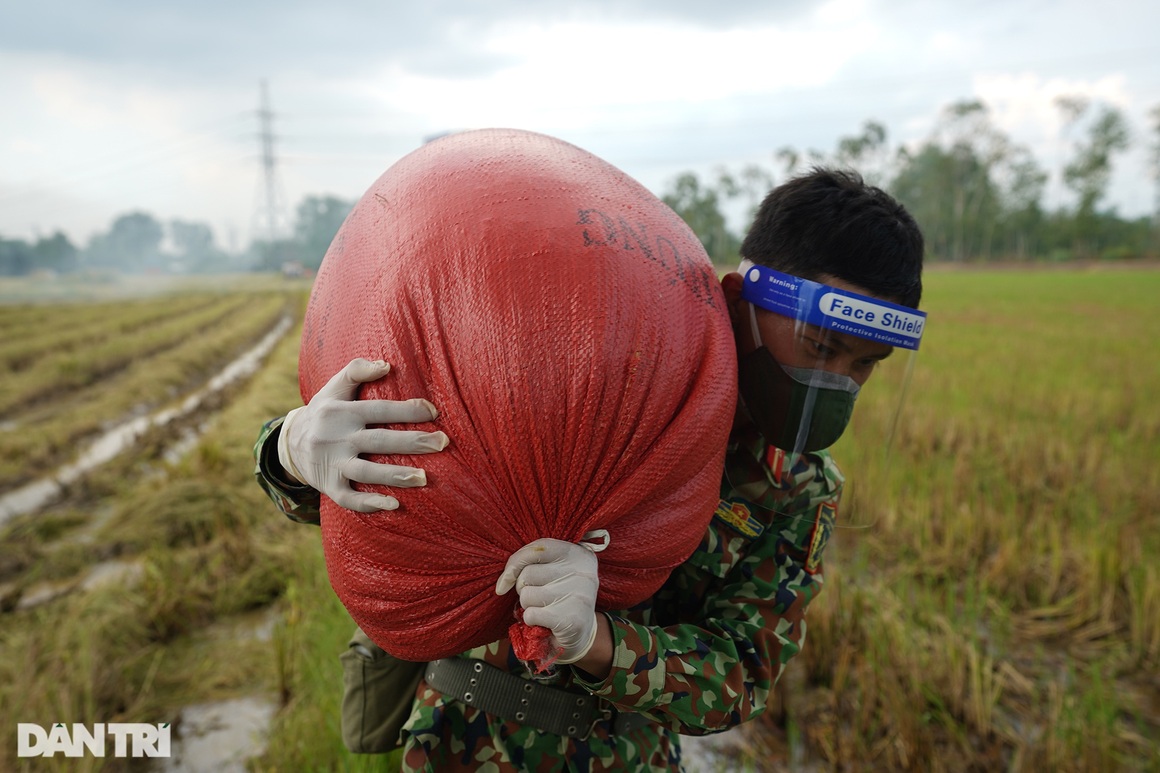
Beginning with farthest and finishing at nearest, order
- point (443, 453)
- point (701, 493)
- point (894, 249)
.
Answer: point (894, 249) < point (701, 493) < point (443, 453)

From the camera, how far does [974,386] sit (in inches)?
288

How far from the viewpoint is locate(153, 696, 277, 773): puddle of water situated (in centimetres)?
267

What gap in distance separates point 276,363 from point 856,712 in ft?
36.1

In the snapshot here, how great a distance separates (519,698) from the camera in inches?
47.7

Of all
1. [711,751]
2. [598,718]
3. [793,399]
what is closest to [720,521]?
[793,399]

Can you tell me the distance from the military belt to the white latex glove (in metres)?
0.39

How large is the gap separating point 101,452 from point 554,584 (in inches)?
316

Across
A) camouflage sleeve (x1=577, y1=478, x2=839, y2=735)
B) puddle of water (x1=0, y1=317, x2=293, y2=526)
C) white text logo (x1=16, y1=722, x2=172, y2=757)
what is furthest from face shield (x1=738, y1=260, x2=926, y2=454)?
puddle of water (x1=0, y1=317, x2=293, y2=526)

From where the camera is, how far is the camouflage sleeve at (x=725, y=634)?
1020 millimetres

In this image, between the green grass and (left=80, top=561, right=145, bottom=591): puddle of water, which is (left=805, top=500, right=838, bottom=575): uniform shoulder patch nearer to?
the green grass

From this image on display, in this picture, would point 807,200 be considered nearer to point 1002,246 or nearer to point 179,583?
point 179,583

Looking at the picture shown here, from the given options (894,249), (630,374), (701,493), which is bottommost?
(701,493)

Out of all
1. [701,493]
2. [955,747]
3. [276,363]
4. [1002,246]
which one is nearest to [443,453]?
[701,493]

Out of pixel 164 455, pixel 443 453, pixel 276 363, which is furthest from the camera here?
pixel 276 363
